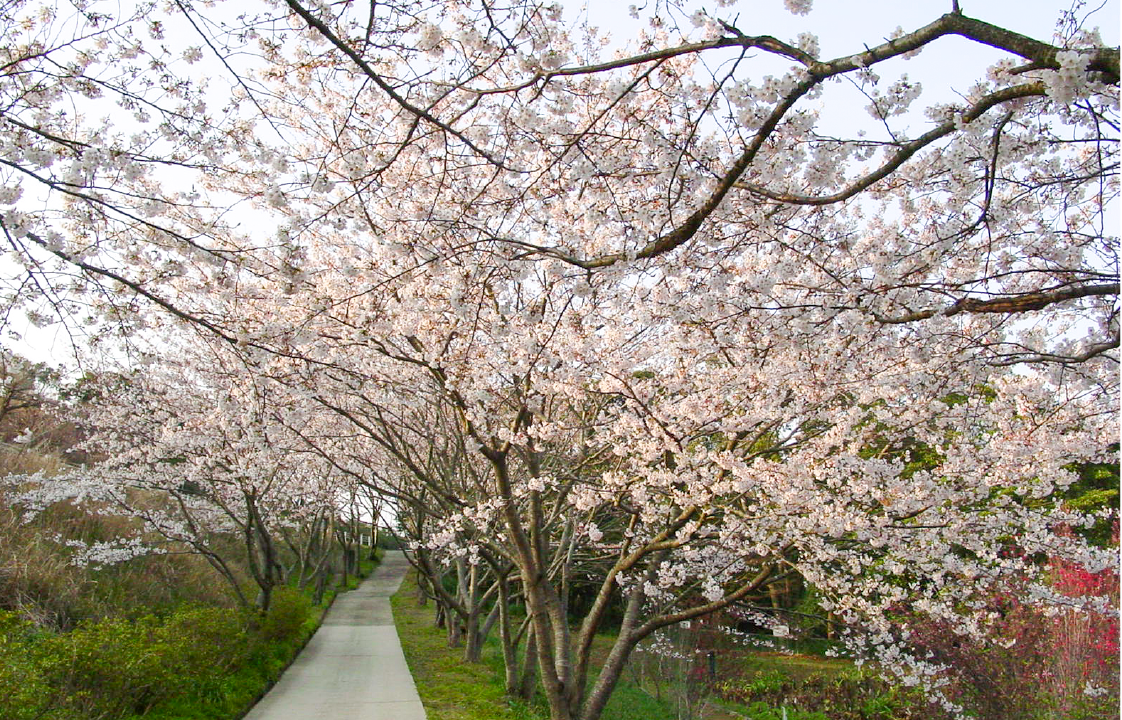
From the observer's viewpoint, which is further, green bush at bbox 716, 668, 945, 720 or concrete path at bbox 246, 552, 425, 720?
green bush at bbox 716, 668, 945, 720

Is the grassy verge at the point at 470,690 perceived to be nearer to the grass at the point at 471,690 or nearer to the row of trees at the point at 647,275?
the grass at the point at 471,690

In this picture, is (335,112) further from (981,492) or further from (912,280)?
(981,492)

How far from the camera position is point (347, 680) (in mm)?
10273

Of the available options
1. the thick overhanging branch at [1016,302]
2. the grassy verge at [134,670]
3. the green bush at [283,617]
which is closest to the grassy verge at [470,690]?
the green bush at [283,617]

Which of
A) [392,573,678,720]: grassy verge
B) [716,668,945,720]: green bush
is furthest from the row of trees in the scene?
[716,668,945,720]: green bush

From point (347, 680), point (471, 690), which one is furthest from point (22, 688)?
point (471, 690)

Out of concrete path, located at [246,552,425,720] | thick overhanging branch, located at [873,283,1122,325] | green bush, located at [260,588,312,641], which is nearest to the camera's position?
thick overhanging branch, located at [873,283,1122,325]

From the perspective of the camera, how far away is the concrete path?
8.23m

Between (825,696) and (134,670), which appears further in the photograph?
(825,696)

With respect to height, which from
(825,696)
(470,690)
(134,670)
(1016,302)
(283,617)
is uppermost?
(1016,302)

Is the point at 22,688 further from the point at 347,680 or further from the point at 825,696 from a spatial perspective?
the point at 825,696

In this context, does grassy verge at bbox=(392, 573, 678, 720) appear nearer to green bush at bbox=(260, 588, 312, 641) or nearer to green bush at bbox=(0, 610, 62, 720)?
green bush at bbox=(260, 588, 312, 641)

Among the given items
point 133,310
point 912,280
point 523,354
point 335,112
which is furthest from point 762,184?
point 335,112

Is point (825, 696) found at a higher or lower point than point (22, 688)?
lower
